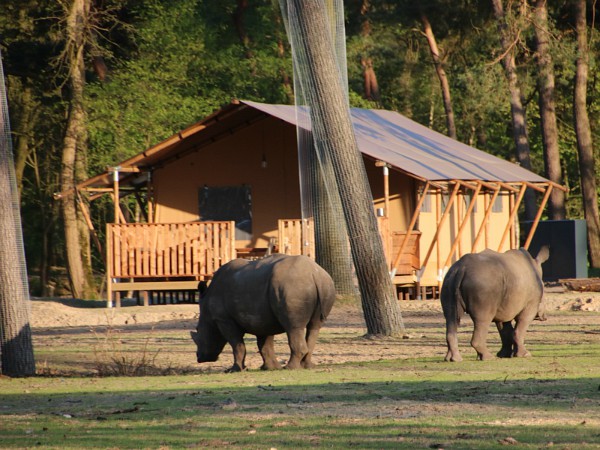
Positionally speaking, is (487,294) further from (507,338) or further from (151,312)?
(151,312)

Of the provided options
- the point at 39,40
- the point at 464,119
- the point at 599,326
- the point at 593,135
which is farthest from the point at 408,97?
the point at 599,326

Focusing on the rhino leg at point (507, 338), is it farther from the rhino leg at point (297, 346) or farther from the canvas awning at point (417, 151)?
the canvas awning at point (417, 151)

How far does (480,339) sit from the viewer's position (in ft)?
48.1

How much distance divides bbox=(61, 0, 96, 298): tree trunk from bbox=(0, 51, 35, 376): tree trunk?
20.9 metres

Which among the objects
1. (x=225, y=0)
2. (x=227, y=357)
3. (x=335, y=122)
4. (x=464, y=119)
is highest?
(x=225, y=0)

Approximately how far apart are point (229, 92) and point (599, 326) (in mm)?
33161

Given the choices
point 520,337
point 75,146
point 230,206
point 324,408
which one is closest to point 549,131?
point 230,206

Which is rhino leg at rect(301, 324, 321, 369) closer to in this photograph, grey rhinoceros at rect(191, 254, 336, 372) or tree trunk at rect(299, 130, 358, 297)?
grey rhinoceros at rect(191, 254, 336, 372)

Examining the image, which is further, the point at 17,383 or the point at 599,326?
the point at 599,326

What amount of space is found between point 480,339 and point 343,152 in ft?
19.7

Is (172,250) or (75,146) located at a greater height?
(75,146)

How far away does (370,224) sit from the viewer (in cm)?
1983

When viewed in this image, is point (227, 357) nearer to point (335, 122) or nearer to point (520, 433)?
point (335, 122)

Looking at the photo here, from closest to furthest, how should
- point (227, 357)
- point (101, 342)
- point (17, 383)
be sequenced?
point (17, 383) → point (227, 357) → point (101, 342)
